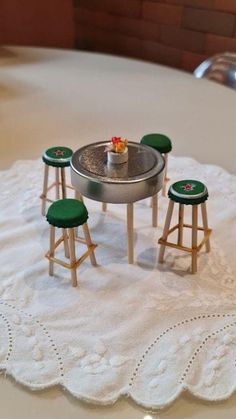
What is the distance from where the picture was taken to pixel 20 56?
2.16m

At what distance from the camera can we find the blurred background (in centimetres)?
247

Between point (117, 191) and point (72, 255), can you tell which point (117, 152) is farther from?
point (72, 255)

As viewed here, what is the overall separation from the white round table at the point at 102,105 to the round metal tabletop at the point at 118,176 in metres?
0.47

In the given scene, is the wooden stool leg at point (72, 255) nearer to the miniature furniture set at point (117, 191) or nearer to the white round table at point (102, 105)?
the miniature furniture set at point (117, 191)

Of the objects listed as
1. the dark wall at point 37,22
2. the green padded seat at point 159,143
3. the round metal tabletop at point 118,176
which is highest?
the round metal tabletop at point 118,176

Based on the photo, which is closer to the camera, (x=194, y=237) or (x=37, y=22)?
(x=194, y=237)

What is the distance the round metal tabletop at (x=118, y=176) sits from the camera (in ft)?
3.03

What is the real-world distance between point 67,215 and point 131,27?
91.6 inches

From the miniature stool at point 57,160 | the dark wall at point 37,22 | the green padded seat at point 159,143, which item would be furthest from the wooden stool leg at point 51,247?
the dark wall at point 37,22

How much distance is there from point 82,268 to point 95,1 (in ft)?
8.14

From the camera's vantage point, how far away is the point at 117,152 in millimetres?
972

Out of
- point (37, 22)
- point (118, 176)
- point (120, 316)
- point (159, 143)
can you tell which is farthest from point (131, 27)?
point (120, 316)

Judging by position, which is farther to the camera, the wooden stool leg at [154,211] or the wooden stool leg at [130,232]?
the wooden stool leg at [154,211]

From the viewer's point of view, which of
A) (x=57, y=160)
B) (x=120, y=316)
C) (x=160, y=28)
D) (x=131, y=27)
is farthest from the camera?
(x=131, y=27)
